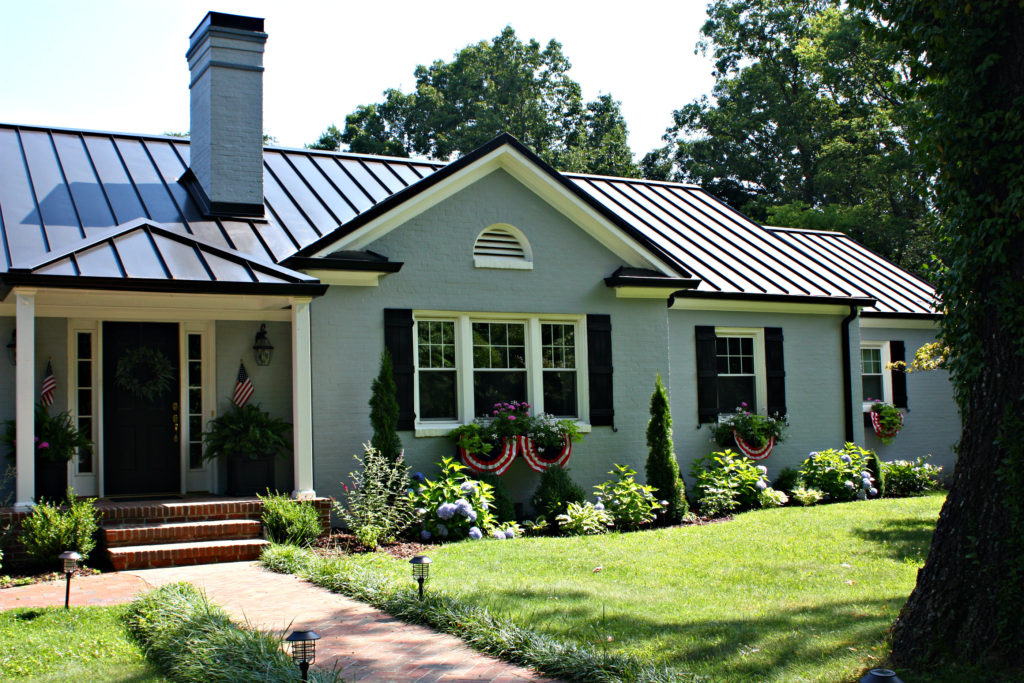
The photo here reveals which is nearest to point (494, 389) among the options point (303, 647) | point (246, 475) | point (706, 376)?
point (246, 475)

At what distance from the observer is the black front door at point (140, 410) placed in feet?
35.4

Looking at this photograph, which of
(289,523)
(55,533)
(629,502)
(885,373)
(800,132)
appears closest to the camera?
(55,533)

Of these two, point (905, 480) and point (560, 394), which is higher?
point (560, 394)

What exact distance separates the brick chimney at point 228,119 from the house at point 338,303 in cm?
3

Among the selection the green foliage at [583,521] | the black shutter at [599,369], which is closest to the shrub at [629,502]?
the green foliage at [583,521]

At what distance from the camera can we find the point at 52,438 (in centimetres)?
959

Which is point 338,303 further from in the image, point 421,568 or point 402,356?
point 421,568

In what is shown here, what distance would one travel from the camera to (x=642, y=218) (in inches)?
622

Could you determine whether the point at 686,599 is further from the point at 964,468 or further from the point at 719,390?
the point at 719,390

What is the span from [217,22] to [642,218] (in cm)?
748

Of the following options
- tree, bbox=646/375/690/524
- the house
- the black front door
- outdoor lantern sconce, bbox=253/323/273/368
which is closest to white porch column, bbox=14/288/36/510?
the house

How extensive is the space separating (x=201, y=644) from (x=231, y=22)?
31.0 feet

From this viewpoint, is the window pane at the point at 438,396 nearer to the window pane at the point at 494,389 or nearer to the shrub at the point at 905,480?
the window pane at the point at 494,389

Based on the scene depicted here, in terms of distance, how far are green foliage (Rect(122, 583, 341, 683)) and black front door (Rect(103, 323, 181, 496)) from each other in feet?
15.1
